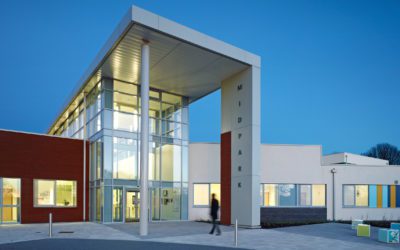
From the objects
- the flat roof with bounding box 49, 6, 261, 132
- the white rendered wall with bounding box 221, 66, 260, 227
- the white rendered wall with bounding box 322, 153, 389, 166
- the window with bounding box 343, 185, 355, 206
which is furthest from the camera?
the white rendered wall with bounding box 322, 153, 389, 166

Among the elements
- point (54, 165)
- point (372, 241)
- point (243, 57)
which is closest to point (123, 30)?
point (243, 57)

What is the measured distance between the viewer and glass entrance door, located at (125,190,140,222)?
872 inches

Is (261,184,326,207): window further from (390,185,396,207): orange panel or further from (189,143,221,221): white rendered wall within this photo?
(390,185,396,207): orange panel

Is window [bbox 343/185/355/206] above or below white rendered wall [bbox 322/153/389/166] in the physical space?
below

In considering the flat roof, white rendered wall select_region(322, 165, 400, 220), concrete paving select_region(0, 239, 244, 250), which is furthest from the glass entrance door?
white rendered wall select_region(322, 165, 400, 220)

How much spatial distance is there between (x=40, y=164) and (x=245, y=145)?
36.1 feet

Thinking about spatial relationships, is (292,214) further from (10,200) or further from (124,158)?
(10,200)

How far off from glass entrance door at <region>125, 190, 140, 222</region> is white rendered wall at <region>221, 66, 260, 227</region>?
5.46 m

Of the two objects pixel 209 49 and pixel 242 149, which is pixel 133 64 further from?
pixel 242 149

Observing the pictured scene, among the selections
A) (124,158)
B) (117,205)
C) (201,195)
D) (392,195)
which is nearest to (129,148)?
(124,158)

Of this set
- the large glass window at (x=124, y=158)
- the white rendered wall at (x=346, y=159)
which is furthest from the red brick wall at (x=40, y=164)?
the white rendered wall at (x=346, y=159)

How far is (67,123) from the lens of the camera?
3030cm

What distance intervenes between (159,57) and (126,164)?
6595 mm

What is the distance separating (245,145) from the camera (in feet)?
66.6
